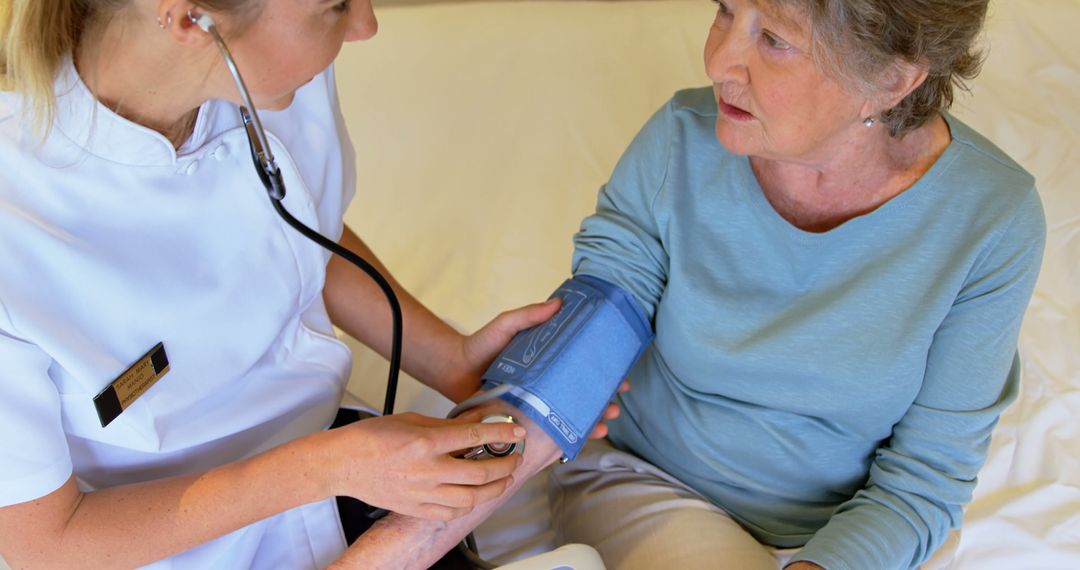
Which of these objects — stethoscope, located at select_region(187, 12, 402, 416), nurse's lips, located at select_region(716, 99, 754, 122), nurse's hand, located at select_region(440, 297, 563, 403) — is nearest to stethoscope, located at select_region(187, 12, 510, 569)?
stethoscope, located at select_region(187, 12, 402, 416)

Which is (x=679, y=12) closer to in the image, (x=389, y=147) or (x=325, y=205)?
(x=389, y=147)

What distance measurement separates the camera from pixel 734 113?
1.22 metres

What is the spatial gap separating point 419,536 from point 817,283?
0.58 metres

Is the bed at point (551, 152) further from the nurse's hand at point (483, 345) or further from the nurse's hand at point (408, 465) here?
the nurse's hand at point (408, 465)

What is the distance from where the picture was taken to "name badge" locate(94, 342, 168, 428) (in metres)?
1.07

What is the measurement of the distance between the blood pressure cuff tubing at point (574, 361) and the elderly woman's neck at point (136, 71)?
1.64ft

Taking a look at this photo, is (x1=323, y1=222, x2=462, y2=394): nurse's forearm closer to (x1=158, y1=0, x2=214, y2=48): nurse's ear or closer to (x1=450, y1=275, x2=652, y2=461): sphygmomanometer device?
(x1=450, y1=275, x2=652, y2=461): sphygmomanometer device

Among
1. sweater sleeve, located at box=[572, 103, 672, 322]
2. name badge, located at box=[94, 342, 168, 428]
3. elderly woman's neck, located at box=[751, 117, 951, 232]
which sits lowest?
name badge, located at box=[94, 342, 168, 428]

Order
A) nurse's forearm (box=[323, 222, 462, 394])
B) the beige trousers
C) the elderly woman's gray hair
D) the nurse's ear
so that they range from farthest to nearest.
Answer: nurse's forearm (box=[323, 222, 462, 394]), the beige trousers, the elderly woman's gray hair, the nurse's ear

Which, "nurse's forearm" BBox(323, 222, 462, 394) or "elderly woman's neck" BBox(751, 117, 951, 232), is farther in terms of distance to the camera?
"nurse's forearm" BBox(323, 222, 462, 394)

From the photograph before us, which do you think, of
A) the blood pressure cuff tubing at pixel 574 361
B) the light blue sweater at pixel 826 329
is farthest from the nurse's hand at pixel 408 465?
the light blue sweater at pixel 826 329

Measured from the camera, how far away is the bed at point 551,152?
163 centimetres

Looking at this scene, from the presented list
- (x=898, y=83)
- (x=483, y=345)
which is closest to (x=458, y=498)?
(x=483, y=345)

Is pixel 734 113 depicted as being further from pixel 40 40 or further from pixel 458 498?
pixel 40 40
